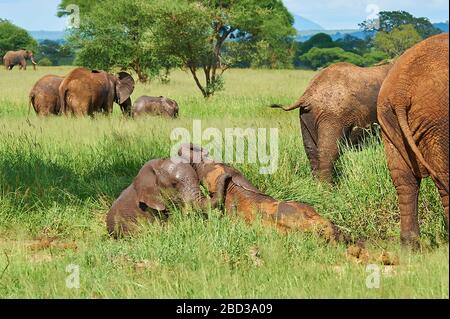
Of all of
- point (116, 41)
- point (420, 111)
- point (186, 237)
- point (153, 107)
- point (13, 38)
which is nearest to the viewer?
point (420, 111)

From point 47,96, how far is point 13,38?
187 feet

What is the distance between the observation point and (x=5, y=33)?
71062 mm

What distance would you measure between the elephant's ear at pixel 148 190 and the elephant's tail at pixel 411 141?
2.09m

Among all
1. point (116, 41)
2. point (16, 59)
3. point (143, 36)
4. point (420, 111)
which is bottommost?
point (16, 59)

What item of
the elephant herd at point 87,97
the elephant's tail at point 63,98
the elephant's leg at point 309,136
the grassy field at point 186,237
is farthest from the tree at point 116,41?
the elephant's leg at point 309,136

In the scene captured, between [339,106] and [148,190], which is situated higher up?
[339,106]

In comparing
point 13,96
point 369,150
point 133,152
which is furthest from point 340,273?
point 13,96

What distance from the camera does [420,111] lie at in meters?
5.42

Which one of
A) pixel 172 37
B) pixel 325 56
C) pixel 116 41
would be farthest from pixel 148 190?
pixel 325 56

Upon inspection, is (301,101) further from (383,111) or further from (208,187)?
(383,111)

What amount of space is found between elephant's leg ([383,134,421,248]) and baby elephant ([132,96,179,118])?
9723mm

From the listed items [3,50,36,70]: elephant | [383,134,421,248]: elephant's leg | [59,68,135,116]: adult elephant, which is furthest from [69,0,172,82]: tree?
[383,134,421,248]: elephant's leg

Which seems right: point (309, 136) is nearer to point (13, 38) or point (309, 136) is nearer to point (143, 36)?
point (143, 36)

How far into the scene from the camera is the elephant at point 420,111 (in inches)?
208
